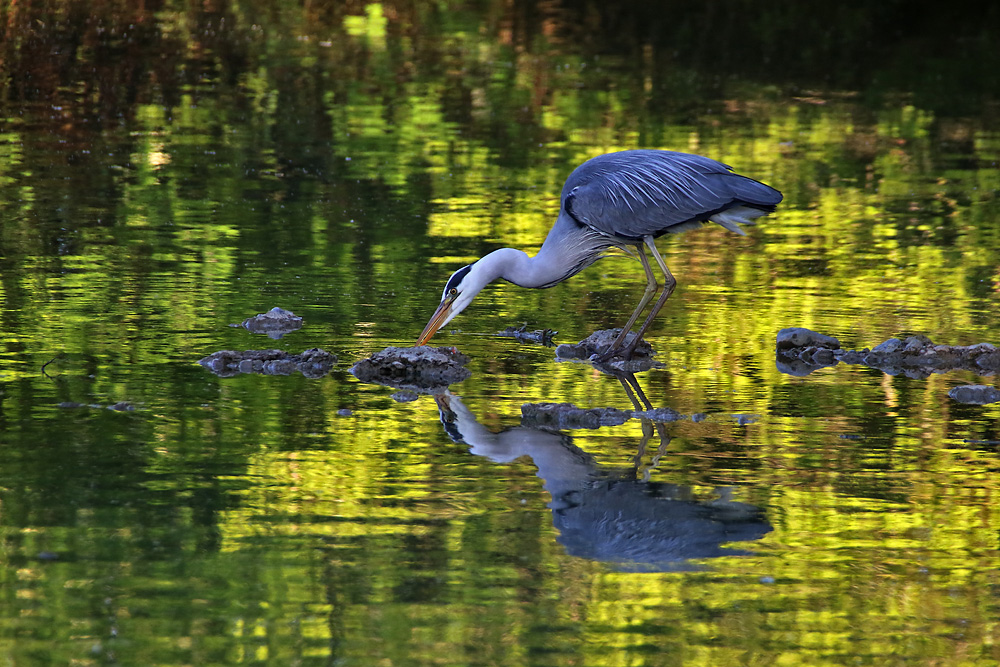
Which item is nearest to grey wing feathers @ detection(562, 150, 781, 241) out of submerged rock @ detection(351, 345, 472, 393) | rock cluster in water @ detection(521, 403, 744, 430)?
submerged rock @ detection(351, 345, 472, 393)

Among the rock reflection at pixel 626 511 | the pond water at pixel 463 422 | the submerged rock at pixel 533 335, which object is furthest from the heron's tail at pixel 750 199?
the rock reflection at pixel 626 511

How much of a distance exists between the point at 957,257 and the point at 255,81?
13505mm

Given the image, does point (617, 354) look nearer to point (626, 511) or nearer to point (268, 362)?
point (268, 362)

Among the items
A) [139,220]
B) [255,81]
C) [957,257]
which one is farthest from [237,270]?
[255,81]

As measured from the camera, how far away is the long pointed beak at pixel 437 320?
9875 mm

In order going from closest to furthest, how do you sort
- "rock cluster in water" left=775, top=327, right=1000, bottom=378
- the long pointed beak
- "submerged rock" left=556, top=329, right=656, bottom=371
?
1. the long pointed beak
2. "rock cluster in water" left=775, top=327, right=1000, bottom=378
3. "submerged rock" left=556, top=329, right=656, bottom=371

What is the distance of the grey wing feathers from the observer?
1006 centimetres

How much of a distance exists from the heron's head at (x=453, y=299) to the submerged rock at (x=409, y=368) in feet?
0.78

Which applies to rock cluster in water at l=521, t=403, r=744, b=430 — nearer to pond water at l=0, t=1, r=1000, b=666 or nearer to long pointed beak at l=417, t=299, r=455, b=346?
pond water at l=0, t=1, r=1000, b=666

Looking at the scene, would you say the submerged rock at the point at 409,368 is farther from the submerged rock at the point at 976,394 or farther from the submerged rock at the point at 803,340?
the submerged rock at the point at 976,394

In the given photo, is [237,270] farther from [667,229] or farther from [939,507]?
[939,507]

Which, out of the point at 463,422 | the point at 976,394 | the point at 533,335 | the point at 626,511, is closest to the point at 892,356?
the point at 976,394

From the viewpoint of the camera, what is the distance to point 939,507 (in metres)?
7.43

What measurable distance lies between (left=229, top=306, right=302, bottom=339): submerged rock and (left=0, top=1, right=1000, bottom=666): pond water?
121 millimetres
